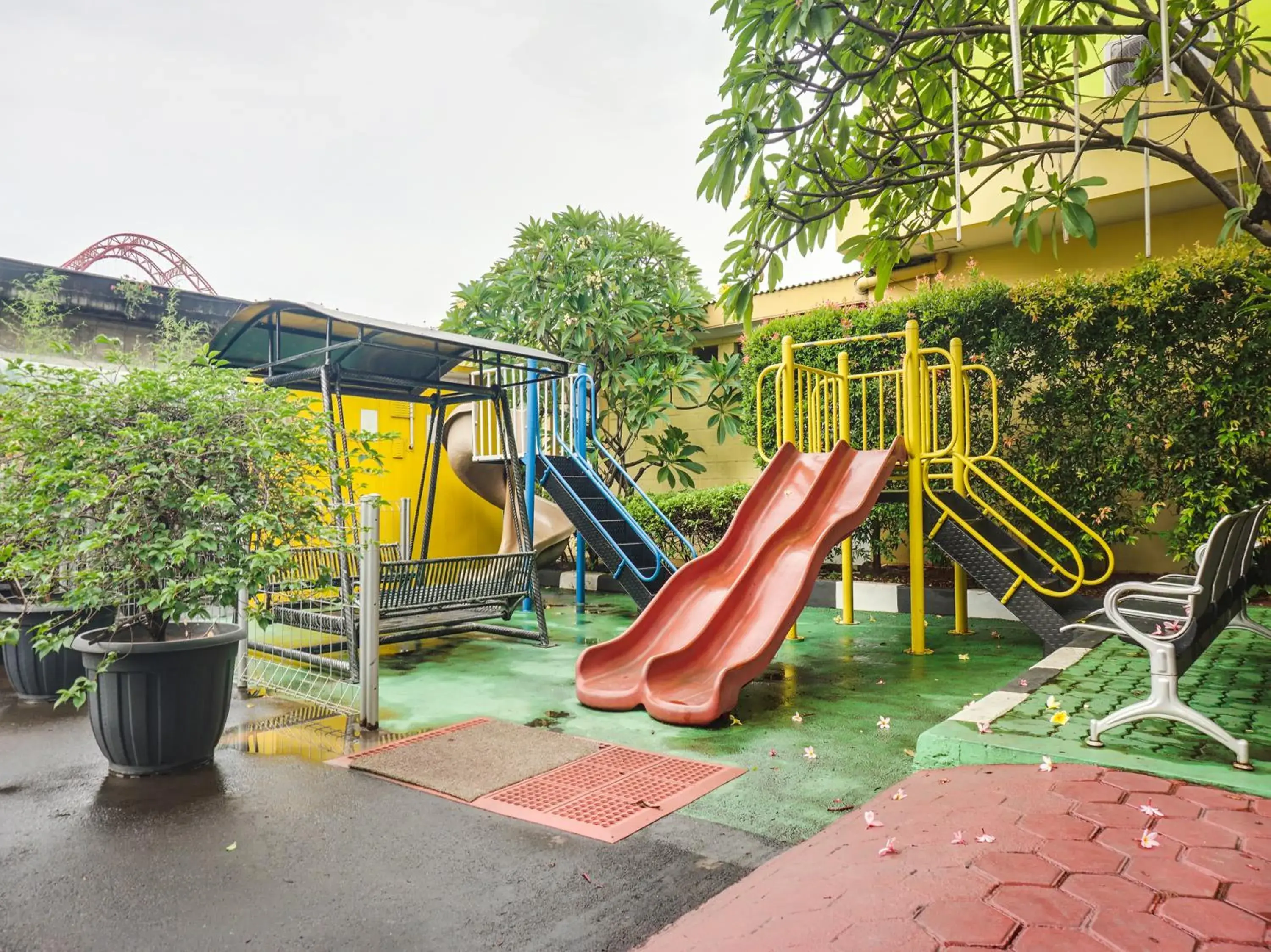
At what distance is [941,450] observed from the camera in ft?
22.1

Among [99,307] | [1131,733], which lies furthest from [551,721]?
[99,307]

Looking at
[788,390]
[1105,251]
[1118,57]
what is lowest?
[788,390]

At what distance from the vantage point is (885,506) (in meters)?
7.77

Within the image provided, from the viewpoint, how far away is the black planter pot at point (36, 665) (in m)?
4.80

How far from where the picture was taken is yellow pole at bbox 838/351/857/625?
20.5 ft

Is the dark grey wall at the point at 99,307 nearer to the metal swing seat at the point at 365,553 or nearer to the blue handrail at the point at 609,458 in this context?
the metal swing seat at the point at 365,553

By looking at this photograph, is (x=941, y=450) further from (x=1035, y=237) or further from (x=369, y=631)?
(x=369, y=631)

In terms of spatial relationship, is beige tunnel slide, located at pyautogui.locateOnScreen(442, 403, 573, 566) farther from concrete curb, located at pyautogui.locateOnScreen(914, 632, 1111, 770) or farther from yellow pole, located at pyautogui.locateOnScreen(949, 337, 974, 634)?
concrete curb, located at pyautogui.locateOnScreen(914, 632, 1111, 770)

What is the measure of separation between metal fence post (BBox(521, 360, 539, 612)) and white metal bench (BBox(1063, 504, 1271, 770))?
4804mm

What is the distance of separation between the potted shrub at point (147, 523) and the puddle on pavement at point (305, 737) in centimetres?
34

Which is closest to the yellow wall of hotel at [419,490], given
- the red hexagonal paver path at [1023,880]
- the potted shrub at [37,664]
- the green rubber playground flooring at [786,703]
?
the green rubber playground flooring at [786,703]

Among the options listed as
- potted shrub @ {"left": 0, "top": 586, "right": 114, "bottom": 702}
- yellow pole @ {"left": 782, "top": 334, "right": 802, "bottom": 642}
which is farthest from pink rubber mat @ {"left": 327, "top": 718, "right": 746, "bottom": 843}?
yellow pole @ {"left": 782, "top": 334, "right": 802, "bottom": 642}

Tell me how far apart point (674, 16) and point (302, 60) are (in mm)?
5623

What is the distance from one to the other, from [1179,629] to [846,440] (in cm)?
284
